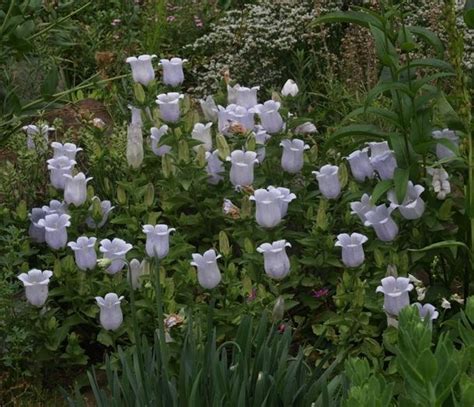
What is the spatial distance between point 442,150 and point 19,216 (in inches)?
66.4

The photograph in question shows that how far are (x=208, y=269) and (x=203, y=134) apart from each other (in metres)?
0.93

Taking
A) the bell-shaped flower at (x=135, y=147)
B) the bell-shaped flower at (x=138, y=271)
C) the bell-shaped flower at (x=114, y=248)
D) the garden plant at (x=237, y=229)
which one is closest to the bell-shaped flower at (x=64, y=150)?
the garden plant at (x=237, y=229)

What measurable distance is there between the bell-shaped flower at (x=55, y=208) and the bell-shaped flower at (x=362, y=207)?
116 centimetres

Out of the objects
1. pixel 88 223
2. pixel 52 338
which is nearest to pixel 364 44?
pixel 88 223

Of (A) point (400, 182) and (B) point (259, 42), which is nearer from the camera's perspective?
(A) point (400, 182)

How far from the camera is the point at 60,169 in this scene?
4.72 meters

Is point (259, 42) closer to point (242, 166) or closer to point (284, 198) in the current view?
point (242, 166)

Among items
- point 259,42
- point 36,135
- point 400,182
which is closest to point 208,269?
point 400,182

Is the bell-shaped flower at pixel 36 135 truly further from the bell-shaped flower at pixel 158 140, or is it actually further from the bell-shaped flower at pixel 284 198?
the bell-shaped flower at pixel 284 198

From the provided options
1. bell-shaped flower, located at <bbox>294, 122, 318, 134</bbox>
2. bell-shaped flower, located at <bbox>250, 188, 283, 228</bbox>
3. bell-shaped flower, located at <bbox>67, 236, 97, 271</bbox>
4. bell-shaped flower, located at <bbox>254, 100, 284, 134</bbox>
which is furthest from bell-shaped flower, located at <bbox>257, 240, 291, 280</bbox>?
bell-shaped flower, located at <bbox>294, 122, 318, 134</bbox>

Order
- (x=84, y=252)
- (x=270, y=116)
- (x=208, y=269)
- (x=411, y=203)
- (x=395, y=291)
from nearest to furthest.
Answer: (x=395, y=291), (x=208, y=269), (x=411, y=203), (x=84, y=252), (x=270, y=116)

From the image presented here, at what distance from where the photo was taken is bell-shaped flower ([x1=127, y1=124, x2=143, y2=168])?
187 inches

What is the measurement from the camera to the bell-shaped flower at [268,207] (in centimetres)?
421

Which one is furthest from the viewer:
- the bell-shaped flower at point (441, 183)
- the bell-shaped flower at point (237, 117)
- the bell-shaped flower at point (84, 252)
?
the bell-shaped flower at point (237, 117)
